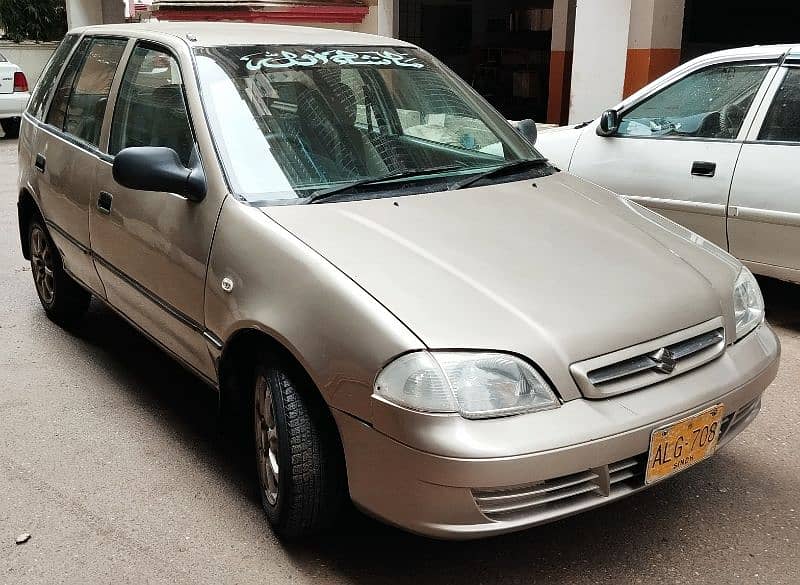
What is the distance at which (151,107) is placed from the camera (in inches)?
147

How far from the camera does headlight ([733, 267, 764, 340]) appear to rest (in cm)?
298

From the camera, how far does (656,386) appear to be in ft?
8.40

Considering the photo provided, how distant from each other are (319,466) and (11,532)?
1.19m

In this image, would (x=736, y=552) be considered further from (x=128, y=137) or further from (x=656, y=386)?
(x=128, y=137)

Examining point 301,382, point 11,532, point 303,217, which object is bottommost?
point 11,532

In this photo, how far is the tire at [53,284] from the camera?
4812 millimetres

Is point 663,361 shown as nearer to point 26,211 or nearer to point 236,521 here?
point 236,521

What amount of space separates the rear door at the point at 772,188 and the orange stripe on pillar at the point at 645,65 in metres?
4.23

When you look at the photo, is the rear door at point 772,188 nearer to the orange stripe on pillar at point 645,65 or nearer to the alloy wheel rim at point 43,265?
the alloy wheel rim at point 43,265

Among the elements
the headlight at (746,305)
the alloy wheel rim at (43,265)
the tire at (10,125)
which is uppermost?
the headlight at (746,305)

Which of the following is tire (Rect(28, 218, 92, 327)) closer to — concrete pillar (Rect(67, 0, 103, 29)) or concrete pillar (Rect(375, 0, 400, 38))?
concrete pillar (Rect(375, 0, 400, 38))

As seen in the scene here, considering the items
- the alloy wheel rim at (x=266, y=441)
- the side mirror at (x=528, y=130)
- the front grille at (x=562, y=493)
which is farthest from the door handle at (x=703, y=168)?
the alloy wheel rim at (x=266, y=441)

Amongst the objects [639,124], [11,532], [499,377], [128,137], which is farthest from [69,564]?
[639,124]

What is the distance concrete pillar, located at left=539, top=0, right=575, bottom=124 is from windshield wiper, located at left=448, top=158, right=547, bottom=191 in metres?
7.58
